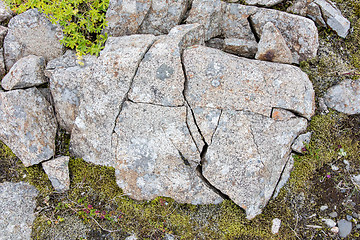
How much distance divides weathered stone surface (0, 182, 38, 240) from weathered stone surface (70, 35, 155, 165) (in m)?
1.38

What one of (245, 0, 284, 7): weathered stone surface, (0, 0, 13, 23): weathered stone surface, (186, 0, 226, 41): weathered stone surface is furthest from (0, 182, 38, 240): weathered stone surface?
(245, 0, 284, 7): weathered stone surface

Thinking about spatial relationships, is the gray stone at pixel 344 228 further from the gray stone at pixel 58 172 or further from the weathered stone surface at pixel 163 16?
the gray stone at pixel 58 172

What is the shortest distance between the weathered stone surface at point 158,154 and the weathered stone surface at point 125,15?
1630 mm

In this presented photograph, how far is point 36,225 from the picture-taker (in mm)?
4938

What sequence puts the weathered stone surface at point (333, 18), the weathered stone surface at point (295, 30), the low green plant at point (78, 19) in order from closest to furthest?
1. the low green plant at point (78, 19)
2. the weathered stone surface at point (295, 30)
3. the weathered stone surface at point (333, 18)

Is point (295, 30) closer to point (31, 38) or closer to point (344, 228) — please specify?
point (344, 228)

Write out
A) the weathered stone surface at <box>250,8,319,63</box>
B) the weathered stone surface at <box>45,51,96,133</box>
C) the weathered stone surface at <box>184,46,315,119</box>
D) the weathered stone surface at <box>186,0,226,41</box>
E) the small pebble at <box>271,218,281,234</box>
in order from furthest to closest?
the weathered stone surface at <box>250,8,319,63</box>, the weathered stone surface at <box>186,0,226,41</box>, the weathered stone surface at <box>45,51,96,133</box>, the small pebble at <box>271,218,281,234</box>, the weathered stone surface at <box>184,46,315,119</box>

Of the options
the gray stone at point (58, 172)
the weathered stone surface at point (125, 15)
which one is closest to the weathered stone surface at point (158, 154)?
the gray stone at point (58, 172)

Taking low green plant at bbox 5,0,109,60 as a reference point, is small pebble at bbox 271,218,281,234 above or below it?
below

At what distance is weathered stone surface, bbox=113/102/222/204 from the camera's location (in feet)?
Answer: 15.6

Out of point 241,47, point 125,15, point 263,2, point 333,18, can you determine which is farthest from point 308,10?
point 125,15

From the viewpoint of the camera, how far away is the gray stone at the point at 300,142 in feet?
16.6

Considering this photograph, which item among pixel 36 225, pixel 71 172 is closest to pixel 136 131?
pixel 71 172

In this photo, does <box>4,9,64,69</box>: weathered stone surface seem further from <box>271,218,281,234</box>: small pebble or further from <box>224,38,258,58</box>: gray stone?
<box>271,218,281,234</box>: small pebble
